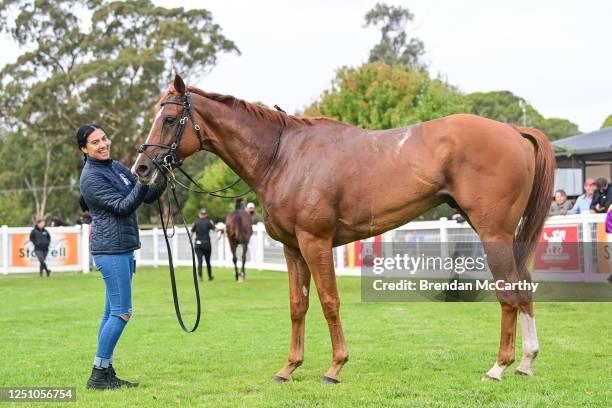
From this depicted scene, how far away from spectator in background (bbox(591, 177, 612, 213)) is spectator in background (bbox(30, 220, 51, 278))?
1598 centimetres

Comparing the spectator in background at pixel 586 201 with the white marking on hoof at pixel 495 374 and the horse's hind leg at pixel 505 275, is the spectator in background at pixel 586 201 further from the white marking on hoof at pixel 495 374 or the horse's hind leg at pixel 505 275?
the white marking on hoof at pixel 495 374

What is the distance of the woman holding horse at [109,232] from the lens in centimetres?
574

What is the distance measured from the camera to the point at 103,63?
127 feet

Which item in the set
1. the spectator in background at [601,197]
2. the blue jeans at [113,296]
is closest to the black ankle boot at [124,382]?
the blue jeans at [113,296]

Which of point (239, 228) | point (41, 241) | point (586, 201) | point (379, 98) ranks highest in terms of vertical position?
point (379, 98)

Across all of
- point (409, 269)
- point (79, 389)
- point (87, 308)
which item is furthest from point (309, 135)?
point (87, 308)

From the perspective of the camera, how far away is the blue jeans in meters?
5.77

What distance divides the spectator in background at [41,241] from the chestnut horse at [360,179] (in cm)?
1788

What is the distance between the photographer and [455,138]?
593 centimetres

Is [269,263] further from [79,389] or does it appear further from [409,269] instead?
[79,389]

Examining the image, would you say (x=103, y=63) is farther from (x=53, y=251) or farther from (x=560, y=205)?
(x=560, y=205)

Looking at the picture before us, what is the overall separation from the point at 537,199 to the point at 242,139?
97.4 inches

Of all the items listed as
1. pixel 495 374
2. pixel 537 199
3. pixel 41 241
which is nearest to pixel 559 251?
pixel 537 199

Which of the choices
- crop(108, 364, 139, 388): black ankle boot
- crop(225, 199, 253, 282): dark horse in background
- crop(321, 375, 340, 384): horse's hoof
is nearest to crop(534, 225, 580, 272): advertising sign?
crop(321, 375, 340, 384): horse's hoof
